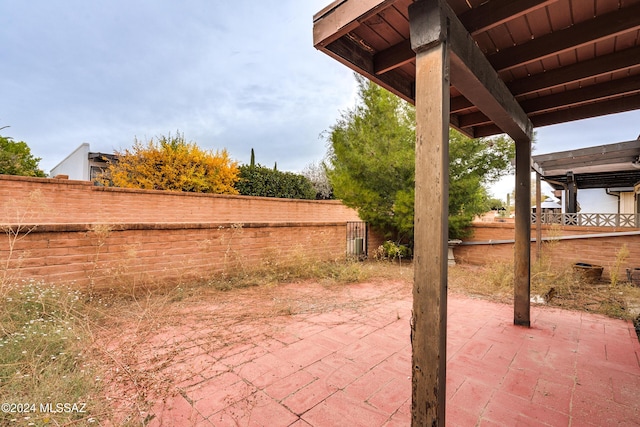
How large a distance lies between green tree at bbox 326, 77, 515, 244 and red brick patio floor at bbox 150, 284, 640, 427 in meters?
4.33

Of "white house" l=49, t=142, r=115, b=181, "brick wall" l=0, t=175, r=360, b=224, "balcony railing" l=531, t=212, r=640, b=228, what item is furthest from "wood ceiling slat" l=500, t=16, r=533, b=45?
"white house" l=49, t=142, r=115, b=181

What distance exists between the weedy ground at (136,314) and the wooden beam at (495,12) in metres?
3.19

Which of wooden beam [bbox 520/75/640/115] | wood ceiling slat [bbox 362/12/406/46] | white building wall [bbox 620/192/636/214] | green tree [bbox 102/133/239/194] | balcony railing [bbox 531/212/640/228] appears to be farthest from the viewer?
white building wall [bbox 620/192/636/214]

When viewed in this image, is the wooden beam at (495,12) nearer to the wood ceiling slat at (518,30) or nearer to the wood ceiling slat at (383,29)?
the wood ceiling slat at (518,30)

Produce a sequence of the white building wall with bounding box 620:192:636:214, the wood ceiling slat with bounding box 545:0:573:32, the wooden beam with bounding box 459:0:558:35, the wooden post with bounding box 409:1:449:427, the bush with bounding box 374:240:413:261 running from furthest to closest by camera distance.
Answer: the white building wall with bounding box 620:192:636:214 < the bush with bounding box 374:240:413:261 < the wood ceiling slat with bounding box 545:0:573:32 < the wooden beam with bounding box 459:0:558:35 < the wooden post with bounding box 409:1:449:427

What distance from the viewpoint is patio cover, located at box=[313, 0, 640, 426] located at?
1434mm

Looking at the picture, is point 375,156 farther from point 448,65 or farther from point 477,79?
point 448,65

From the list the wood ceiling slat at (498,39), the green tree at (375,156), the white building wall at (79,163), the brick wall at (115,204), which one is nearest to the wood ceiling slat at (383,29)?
the wood ceiling slat at (498,39)

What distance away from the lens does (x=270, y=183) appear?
459 inches

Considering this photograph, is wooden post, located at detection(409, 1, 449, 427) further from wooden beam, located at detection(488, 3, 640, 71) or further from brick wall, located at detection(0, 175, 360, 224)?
brick wall, located at detection(0, 175, 360, 224)

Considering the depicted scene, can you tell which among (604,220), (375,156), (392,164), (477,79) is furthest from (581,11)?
(604,220)

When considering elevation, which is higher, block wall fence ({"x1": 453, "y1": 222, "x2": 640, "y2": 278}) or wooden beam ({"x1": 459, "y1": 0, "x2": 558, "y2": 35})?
wooden beam ({"x1": 459, "y1": 0, "x2": 558, "y2": 35})

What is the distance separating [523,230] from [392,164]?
14.3 ft

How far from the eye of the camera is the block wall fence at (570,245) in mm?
6441
